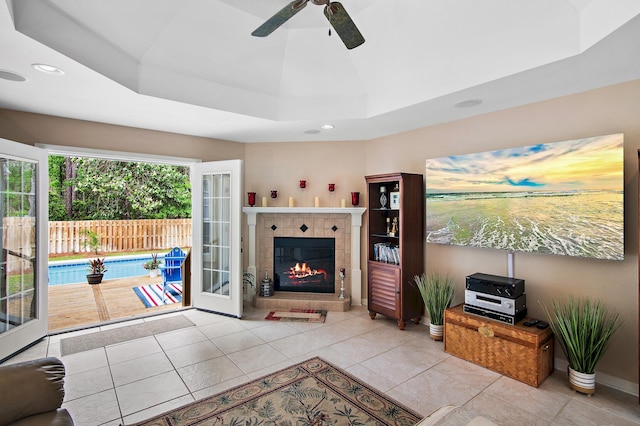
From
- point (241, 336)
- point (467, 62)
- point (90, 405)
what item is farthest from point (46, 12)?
point (241, 336)

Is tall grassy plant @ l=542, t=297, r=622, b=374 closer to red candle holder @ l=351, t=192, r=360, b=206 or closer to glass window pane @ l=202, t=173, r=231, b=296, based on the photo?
red candle holder @ l=351, t=192, r=360, b=206

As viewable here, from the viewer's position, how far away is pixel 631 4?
1745mm

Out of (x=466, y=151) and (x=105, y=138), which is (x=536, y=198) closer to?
(x=466, y=151)

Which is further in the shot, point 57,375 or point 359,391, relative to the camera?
point 359,391

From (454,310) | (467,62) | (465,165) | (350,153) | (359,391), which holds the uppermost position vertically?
(467,62)

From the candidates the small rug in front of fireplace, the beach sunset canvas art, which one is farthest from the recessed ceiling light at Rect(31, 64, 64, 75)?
the beach sunset canvas art

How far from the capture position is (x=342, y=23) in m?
1.89

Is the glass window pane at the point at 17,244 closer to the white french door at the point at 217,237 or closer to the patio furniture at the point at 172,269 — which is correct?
the white french door at the point at 217,237

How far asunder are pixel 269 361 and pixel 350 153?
10.2ft

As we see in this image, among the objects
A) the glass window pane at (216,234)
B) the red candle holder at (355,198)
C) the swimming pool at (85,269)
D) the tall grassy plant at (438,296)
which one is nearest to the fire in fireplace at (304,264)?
the red candle holder at (355,198)

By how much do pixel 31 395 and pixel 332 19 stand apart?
2507mm

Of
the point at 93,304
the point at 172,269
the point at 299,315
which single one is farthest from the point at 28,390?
the point at 172,269

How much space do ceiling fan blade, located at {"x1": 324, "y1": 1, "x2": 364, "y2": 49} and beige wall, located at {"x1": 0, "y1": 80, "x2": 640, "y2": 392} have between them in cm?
208

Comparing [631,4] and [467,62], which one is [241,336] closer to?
[467,62]
